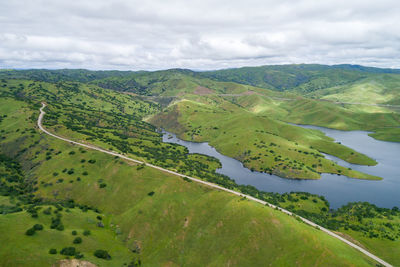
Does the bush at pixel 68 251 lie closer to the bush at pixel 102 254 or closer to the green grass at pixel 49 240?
the green grass at pixel 49 240

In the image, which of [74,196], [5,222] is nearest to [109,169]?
[74,196]

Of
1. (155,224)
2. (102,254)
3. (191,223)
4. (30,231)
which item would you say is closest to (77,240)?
(102,254)

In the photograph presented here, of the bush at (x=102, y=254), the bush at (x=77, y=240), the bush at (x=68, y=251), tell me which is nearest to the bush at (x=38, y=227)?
the bush at (x=77, y=240)

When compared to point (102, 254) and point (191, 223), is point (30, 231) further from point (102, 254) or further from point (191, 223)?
point (191, 223)

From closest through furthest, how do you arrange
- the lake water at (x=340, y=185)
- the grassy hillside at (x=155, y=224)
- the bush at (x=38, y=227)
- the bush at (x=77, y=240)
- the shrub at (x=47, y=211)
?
the grassy hillside at (x=155, y=224)
the bush at (x=38, y=227)
the bush at (x=77, y=240)
the shrub at (x=47, y=211)
the lake water at (x=340, y=185)

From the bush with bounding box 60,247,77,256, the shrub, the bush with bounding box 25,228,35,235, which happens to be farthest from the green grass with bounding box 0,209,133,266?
the bush with bounding box 60,247,77,256

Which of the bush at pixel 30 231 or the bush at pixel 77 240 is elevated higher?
the bush at pixel 30 231
